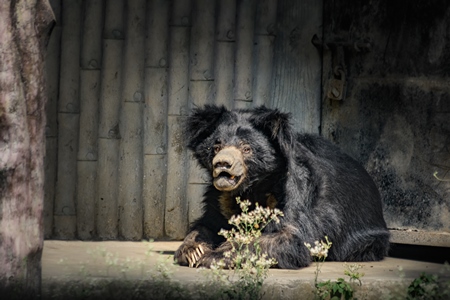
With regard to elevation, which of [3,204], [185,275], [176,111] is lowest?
[185,275]

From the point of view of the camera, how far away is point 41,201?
215 inches

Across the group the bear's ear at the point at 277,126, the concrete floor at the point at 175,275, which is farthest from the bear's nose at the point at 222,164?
the concrete floor at the point at 175,275

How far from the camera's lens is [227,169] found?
7.29 metres

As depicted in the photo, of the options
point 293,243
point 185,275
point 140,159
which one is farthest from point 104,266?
point 140,159

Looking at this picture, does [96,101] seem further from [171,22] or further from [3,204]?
[3,204]

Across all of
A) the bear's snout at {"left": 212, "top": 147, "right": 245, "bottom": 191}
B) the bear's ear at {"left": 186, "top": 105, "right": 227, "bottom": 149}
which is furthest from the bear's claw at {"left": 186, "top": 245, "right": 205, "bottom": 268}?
the bear's ear at {"left": 186, "top": 105, "right": 227, "bottom": 149}

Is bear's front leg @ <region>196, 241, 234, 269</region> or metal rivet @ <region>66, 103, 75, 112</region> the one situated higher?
metal rivet @ <region>66, 103, 75, 112</region>

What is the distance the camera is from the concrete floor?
20.2 ft

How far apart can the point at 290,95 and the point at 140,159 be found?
56.5 inches

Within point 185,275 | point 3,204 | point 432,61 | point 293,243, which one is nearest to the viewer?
point 3,204

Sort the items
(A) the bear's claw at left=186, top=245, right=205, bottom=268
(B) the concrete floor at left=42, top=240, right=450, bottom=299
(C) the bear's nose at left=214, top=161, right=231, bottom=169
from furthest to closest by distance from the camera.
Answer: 1. (C) the bear's nose at left=214, top=161, right=231, bottom=169
2. (A) the bear's claw at left=186, top=245, right=205, bottom=268
3. (B) the concrete floor at left=42, top=240, right=450, bottom=299

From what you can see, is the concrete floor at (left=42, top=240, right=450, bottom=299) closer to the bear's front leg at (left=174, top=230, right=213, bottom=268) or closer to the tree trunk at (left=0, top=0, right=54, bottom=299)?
the bear's front leg at (left=174, top=230, right=213, bottom=268)

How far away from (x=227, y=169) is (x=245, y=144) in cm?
30

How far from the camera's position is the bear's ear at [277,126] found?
7.48 m
